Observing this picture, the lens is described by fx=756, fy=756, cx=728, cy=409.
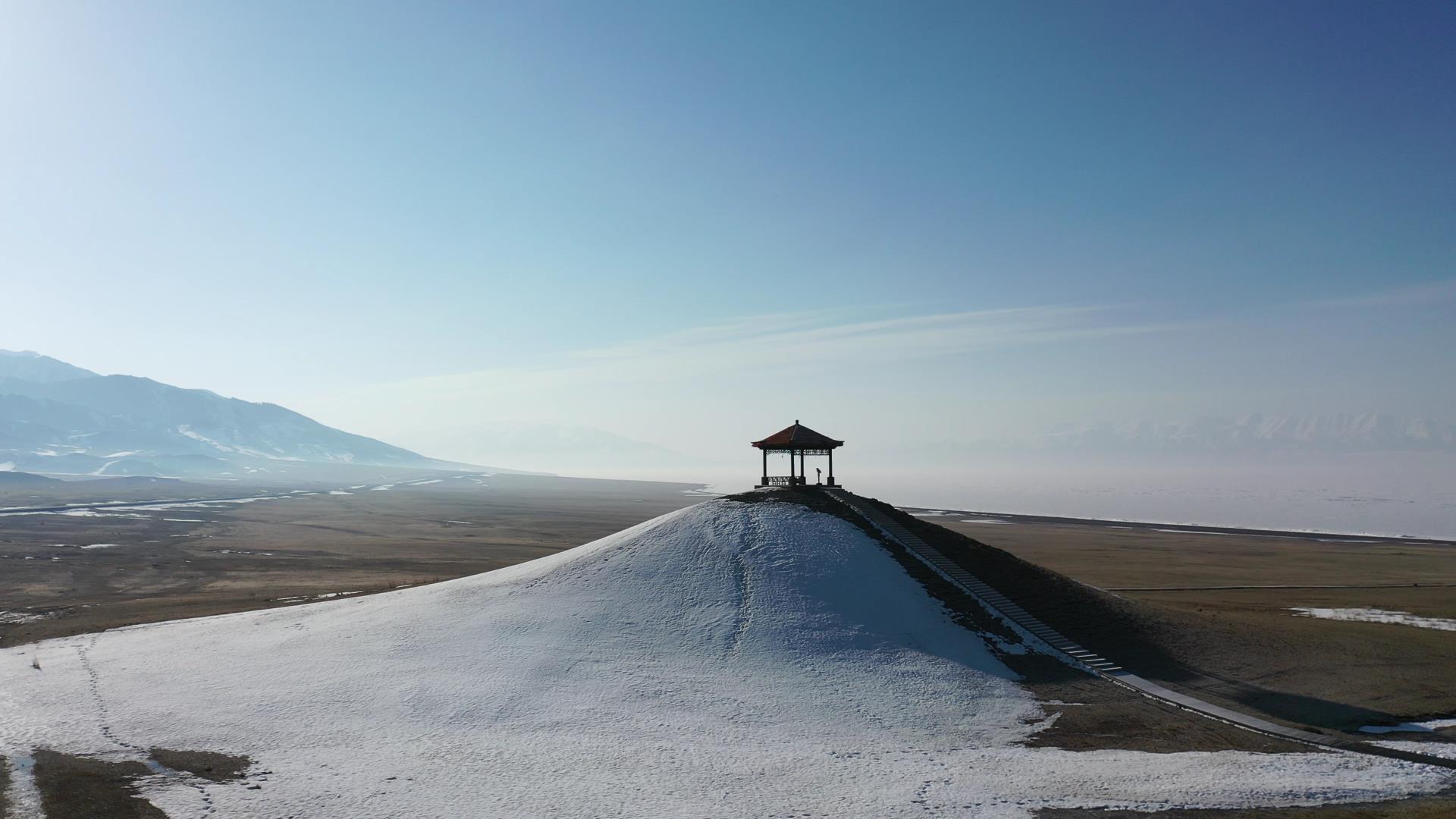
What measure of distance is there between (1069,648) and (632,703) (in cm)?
1771

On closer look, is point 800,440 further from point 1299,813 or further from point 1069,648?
point 1299,813

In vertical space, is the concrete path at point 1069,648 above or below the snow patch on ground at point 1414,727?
above

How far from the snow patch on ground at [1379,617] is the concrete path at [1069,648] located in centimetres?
2131

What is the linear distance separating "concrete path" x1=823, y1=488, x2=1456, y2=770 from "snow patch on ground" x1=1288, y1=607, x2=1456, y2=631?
2131 centimetres

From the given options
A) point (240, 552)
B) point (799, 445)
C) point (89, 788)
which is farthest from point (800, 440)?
point (240, 552)

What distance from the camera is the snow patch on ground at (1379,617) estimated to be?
128 feet

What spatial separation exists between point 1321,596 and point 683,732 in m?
49.3

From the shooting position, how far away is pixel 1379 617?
136 ft

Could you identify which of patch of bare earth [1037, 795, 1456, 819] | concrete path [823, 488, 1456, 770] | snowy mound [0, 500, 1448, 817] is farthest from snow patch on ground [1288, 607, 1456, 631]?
patch of bare earth [1037, 795, 1456, 819]

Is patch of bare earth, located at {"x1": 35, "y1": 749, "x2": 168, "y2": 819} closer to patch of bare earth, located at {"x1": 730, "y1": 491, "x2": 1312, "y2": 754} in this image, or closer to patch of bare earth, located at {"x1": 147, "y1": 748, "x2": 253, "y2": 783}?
patch of bare earth, located at {"x1": 147, "y1": 748, "x2": 253, "y2": 783}

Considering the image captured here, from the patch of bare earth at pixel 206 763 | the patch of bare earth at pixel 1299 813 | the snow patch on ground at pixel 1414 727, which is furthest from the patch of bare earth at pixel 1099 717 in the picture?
the patch of bare earth at pixel 206 763

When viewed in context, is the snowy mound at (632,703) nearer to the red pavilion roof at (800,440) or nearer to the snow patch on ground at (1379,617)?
the red pavilion roof at (800,440)

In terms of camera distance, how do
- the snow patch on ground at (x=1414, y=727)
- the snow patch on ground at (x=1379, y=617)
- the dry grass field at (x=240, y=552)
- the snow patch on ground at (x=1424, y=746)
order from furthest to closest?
the dry grass field at (x=240, y=552), the snow patch on ground at (x=1379, y=617), the snow patch on ground at (x=1414, y=727), the snow patch on ground at (x=1424, y=746)

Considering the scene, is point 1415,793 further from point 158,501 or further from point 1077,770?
point 158,501
